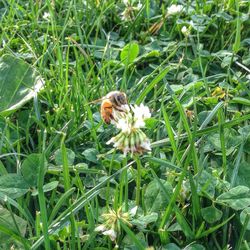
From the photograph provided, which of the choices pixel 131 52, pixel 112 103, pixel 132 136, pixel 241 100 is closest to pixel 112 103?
pixel 112 103

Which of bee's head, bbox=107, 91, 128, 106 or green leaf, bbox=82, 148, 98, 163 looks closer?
bee's head, bbox=107, 91, 128, 106

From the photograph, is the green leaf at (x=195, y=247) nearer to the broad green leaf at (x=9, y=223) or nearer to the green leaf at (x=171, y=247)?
the green leaf at (x=171, y=247)

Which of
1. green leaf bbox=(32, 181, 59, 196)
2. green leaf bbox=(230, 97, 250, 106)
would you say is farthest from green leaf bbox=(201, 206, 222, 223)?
green leaf bbox=(230, 97, 250, 106)

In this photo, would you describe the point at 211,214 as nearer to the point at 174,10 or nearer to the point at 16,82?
the point at 16,82

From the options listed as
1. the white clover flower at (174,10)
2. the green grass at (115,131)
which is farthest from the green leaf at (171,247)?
the white clover flower at (174,10)

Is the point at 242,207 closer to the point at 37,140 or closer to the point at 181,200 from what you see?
the point at 181,200

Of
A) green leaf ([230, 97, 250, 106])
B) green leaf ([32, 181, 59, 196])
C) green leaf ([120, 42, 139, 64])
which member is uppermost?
green leaf ([120, 42, 139, 64])

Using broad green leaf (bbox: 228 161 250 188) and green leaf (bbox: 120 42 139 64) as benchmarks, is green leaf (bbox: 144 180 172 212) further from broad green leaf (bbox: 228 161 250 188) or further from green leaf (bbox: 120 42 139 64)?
green leaf (bbox: 120 42 139 64)

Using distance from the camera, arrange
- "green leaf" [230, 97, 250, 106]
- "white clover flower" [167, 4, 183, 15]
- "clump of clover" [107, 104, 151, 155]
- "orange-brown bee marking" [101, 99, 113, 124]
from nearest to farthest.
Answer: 1. "clump of clover" [107, 104, 151, 155]
2. "orange-brown bee marking" [101, 99, 113, 124]
3. "green leaf" [230, 97, 250, 106]
4. "white clover flower" [167, 4, 183, 15]
